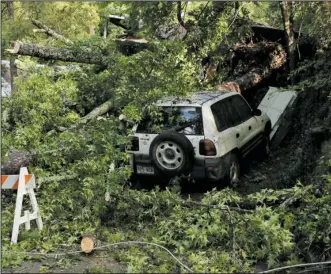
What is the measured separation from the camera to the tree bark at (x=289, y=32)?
34.4ft

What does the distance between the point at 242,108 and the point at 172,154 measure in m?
2.39

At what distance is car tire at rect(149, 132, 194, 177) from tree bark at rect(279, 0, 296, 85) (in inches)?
189

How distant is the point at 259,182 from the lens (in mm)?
7832

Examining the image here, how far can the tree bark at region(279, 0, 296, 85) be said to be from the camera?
34.4 ft

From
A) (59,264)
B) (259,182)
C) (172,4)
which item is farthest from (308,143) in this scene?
(59,264)

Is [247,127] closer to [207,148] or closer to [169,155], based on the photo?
[207,148]

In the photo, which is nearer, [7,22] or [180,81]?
[180,81]

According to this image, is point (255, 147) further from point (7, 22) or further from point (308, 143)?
point (7, 22)

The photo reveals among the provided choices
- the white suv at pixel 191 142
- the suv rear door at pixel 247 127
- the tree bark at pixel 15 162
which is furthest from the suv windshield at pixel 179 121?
the tree bark at pixel 15 162

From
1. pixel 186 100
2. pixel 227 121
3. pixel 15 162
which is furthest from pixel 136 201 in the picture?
pixel 227 121

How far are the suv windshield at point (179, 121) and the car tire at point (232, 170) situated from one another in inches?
32.9

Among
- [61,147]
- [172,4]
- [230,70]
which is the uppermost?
[172,4]

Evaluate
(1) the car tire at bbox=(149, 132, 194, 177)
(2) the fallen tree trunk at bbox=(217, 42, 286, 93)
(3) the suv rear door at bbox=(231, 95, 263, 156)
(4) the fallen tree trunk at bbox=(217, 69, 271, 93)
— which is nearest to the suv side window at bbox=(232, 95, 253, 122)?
(3) the suv rear door at bbox=(231, 95, 263, 156)

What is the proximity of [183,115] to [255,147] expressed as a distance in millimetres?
2233
